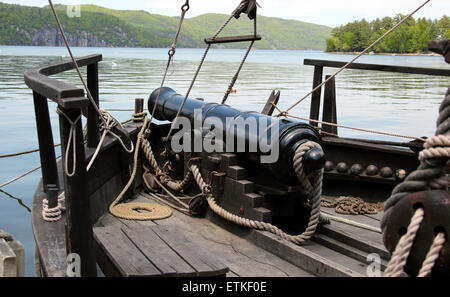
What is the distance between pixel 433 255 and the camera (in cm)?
164

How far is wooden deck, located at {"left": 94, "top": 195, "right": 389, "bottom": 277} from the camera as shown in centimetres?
280

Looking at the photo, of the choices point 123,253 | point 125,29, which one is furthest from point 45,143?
point 125,29

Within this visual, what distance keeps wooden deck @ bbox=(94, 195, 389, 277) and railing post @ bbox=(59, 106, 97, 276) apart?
198 mm

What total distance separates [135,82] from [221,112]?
2029 cm

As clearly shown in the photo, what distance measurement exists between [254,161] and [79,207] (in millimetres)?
1676

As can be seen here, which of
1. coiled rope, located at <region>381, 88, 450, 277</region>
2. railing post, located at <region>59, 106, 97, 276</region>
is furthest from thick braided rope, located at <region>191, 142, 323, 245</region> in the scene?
coiled rope, located at <region>381, 88, 450, 277</region>

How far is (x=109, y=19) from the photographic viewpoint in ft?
400

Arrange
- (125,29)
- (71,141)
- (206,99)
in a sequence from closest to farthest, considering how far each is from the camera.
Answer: (71,141) → (206,99) → (125,29)

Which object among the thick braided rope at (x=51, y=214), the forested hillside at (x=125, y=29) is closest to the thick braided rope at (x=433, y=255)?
the thick braided rope at (x=51, y=214)

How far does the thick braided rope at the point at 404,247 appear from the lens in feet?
5.47

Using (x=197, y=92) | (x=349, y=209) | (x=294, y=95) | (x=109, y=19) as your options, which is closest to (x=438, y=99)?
(x=294, y=95)

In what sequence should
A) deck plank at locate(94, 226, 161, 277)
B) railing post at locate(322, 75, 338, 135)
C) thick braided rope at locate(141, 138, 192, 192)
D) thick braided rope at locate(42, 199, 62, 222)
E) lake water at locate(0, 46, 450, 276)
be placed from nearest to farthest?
deck plank at locate(94, 226, 161, 277), thick braided rope at locate(42, 199, 62, 222), thick braided rope at locate(141, 138, 192, 192), railing post at locate(322, 75, 338, 135), lake water at locate(0, 46, 450, 276)

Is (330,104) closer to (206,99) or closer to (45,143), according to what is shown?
(45,143)

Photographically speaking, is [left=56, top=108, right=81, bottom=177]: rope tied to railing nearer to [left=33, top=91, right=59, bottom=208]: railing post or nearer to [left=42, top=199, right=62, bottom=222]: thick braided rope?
[left=42, top=199, right=62, bottom=222]: thick braided rope
